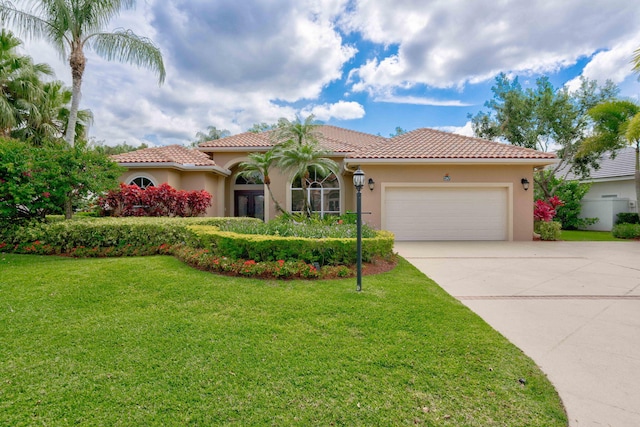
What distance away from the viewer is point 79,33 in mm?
10180

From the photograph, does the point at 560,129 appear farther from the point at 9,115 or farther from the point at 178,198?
the point at 9,115

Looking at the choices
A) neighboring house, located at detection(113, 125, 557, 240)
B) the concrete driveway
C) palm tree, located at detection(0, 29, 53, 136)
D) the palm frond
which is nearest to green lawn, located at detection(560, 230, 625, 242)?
neighboring house, located at detection(113, 125, 557, 240)

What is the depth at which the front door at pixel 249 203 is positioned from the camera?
682 inches

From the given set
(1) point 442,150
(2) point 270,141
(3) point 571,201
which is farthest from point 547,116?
(2) point 270,141

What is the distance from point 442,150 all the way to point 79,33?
1433 centimetres

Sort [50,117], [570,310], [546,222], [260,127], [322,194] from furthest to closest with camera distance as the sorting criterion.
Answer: [260,127]
[322,194]
[50,117]
[546,222]
[570,310]

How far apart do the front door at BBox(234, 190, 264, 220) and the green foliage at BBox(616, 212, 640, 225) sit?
1980cm

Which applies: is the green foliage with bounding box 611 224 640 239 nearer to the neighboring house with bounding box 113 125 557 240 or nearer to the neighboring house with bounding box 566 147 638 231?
the neighboring house with bounding box 566 147 638 231

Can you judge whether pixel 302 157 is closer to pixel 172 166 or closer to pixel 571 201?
pixel 172 166

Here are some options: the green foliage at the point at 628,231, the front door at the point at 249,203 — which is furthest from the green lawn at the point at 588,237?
the front door at the point at 249,203

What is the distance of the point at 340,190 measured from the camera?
49.5ft

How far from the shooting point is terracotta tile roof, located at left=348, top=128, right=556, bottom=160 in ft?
39.1

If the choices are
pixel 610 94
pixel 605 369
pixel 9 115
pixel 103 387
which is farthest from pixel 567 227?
pixel 9 115

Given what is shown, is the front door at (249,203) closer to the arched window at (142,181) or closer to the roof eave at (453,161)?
the arched window at (142,181)
